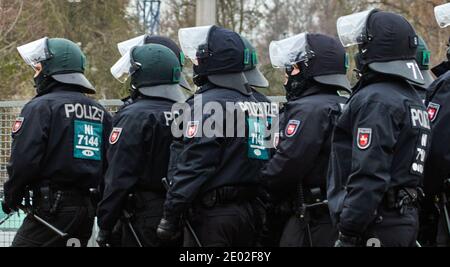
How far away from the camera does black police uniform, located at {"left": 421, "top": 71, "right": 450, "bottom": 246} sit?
697 cm

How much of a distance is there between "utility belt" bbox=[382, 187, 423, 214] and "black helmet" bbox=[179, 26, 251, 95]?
1.76 m

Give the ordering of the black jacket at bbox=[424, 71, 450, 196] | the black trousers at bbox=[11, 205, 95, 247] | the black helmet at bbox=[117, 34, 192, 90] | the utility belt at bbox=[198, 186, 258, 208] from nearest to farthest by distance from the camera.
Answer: the utility belt at bbox=[198, 186, 258, 208]
the black jacket at bbox=[424, 71, 450, 196]
the black trousers at bbox=[11, 205, 95, 247]
the black helmet at bbox=[117, 34, 192, 90]

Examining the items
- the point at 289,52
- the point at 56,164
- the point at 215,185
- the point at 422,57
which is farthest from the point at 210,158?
the point at 422,57

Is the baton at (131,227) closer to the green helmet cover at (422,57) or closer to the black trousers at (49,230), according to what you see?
the black trousers at (49,230)

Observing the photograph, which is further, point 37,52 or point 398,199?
point 37,52

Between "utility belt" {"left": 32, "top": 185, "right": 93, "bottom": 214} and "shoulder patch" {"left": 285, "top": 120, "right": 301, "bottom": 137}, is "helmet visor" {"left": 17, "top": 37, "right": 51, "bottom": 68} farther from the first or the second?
"shoulder patch" {"left": 285, "top": 120, "right": 301, "bottom": 137}

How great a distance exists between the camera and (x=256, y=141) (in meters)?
7.04

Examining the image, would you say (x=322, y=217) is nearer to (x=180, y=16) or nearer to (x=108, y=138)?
(x=108, y=138)

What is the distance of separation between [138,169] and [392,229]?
2.15 meters

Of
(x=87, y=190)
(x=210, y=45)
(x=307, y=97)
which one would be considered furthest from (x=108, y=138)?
(x=307, y=97)

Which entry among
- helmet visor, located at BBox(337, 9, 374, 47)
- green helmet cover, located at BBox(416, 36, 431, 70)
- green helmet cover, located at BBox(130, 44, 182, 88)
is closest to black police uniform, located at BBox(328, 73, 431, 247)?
helmet visor, located at BBox(337, 9, 374, 47)

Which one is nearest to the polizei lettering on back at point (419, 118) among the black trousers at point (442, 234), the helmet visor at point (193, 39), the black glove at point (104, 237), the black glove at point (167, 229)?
the black trousers at point (442, 234)

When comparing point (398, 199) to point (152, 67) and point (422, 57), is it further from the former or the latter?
point (422, 57)
